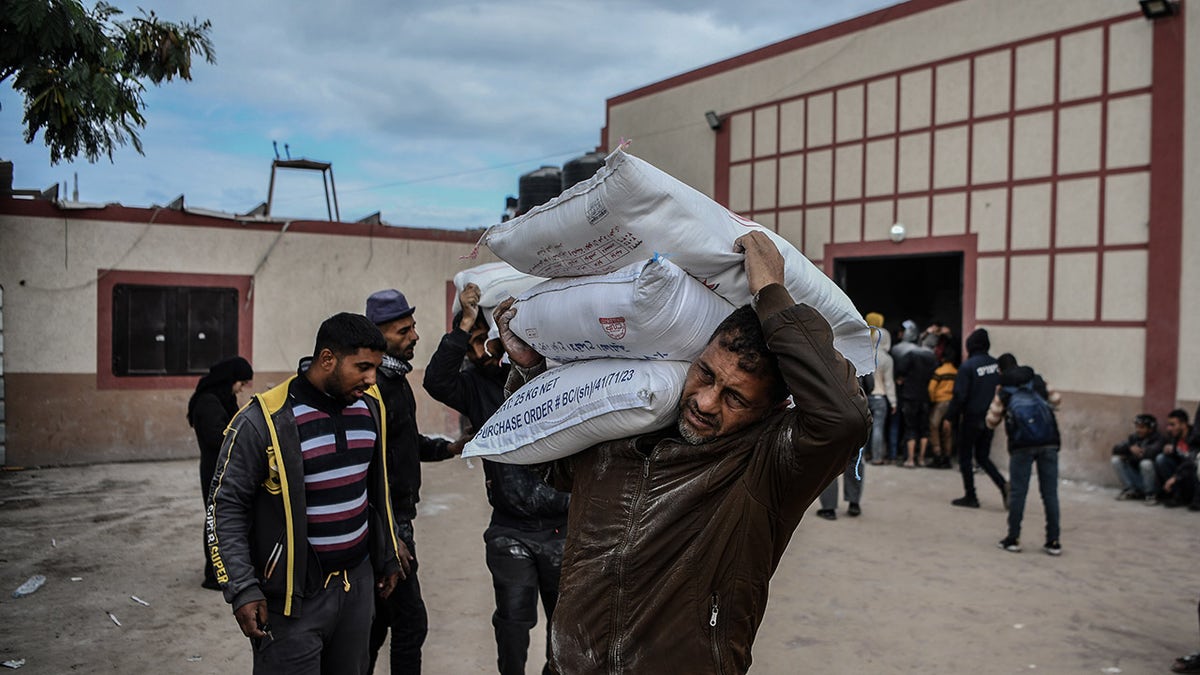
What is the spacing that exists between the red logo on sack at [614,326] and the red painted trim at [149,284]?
989 cm

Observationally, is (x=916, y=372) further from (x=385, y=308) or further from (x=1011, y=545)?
(x=385, y=308)

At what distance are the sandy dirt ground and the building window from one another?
83.5 inches

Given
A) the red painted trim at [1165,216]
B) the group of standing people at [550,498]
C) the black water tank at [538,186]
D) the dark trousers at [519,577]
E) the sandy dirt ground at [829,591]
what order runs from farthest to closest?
the black water tank at [538,186] → the red painted trim at [1165,216] → the sandy dirt ground at [829,591] → the dark trousers at [519,577] → the group of standing people at [550,498]

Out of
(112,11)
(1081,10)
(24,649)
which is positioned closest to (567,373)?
(24,649)

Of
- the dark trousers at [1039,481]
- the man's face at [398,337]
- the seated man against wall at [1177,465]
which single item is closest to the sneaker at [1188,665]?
the dark trousers at [1039,481]

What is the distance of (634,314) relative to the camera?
202cm

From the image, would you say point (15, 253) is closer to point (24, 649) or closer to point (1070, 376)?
point (24, 649)

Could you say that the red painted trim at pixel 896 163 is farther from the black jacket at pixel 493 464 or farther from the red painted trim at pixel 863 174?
the black jacket at pixel 493 464

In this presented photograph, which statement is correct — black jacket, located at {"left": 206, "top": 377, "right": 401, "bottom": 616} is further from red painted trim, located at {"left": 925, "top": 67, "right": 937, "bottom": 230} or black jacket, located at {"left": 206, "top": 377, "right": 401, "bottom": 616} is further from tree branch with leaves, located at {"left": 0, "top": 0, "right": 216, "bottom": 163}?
red painted trim, located at {"left": 925, "top": 67, "right": 937, "bottom": 230}

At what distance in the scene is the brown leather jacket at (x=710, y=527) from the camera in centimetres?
172

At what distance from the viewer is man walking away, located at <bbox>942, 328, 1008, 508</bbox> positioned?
8.15 m

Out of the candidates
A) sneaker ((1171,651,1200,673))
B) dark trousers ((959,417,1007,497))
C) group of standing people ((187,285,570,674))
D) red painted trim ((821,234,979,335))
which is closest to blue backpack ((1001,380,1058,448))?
dark trousers ((959,417,1007,497))

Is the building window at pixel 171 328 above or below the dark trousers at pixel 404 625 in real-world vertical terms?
above

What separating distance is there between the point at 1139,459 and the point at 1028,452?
3.25 m
